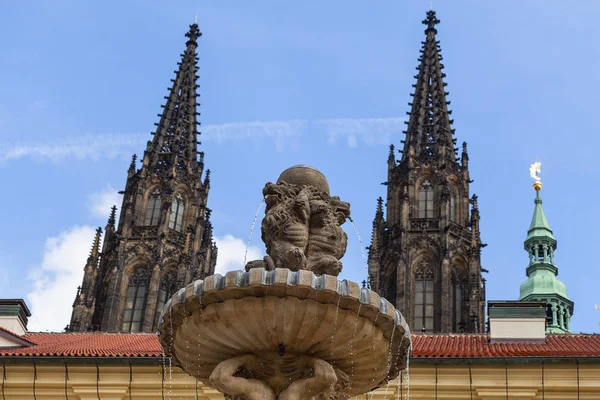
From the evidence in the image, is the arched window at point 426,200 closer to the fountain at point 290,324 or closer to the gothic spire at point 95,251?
the gothic spire at point 95,251

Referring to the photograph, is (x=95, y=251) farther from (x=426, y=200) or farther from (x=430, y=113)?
(x=430, y=113)

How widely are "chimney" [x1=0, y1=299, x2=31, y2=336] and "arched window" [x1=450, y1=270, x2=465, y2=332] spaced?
2646 centimetres

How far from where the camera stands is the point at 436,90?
5997 cm

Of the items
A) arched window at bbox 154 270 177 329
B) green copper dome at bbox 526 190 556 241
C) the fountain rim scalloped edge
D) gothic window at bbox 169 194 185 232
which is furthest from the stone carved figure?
green copper dome at bbox 526 190 556 241

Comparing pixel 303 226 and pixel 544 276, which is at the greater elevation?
pixel 544 276

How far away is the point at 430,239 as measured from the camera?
1997 inches

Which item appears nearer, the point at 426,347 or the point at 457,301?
the point at 426,347

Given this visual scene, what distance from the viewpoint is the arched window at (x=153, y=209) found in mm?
52844

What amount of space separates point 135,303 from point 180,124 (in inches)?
530

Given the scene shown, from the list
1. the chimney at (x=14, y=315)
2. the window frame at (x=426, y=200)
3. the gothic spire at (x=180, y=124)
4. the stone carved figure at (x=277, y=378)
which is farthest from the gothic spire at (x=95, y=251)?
the stone carved figure at (x=277, y=378)

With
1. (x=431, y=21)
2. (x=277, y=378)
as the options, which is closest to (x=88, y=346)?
(x=277, y=378)

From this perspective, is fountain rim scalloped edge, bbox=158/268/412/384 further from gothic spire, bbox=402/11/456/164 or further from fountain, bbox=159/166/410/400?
gothic spire, bbox=402/11/456/164

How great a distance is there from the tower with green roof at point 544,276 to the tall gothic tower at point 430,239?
479 cm

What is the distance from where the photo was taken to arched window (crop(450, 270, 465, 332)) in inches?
1876
